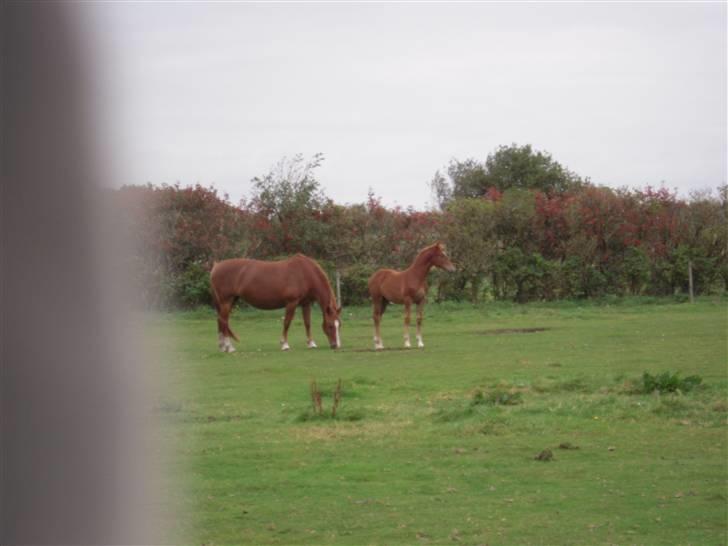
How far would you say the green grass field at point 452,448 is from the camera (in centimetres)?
534

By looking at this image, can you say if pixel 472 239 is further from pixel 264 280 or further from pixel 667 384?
pixel 667 384

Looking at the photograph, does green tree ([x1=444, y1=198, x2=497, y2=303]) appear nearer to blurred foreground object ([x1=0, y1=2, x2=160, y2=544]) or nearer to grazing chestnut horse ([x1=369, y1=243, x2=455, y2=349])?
grazing chestnut horse ([x1=369, y1=243, x2=455, y2=349])

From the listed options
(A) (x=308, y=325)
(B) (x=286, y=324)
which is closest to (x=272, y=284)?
(A) (x=308, y=325)

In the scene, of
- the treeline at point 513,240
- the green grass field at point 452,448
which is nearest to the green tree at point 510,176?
the treeline at point 513,240

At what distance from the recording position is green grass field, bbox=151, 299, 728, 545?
17.5ft

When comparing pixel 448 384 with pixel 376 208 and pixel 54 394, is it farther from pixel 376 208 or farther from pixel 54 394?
pixel 376 208

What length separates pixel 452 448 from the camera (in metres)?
7.73

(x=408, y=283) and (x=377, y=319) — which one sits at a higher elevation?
(x=408, y=283)

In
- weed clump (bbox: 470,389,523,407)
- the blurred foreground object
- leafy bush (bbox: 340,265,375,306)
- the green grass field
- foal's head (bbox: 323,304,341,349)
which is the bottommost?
the green grass field

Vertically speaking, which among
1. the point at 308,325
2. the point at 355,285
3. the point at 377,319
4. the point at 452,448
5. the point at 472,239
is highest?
the point at 472,239

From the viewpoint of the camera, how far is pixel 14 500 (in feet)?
2.47

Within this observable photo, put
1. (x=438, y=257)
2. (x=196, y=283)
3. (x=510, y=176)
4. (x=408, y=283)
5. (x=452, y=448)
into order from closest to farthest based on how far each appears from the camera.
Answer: (x=452, y=448) → (x=408, y=283) → (x=438, y=257) → (x=196, y=283) → (x=510, y=176)

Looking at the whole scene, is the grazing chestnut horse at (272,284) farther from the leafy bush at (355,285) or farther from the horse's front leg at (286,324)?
the leafy bush at (355,285)

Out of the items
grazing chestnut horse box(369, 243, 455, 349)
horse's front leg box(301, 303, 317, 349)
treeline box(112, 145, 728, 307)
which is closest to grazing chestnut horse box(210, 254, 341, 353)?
horse's front leg box(301, 303, 317, 349)
